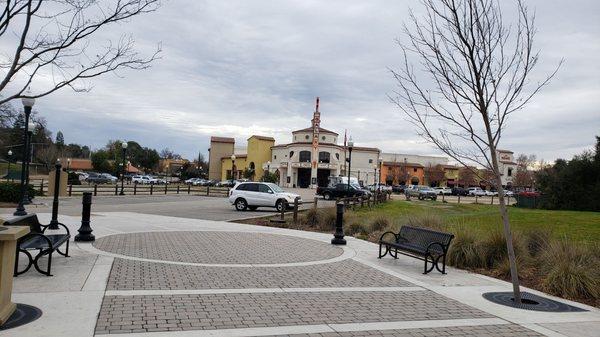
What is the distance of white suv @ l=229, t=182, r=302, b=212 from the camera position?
985 inches

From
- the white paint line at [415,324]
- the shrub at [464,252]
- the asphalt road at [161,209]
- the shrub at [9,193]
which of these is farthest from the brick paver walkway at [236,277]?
the shrub at [9,193]

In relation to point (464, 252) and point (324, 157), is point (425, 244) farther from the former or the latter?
point (324, 157)

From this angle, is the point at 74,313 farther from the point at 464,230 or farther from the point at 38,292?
the point at 464,230

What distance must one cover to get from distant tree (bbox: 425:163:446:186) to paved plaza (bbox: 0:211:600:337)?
104 m

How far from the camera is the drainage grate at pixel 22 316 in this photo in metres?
5.12

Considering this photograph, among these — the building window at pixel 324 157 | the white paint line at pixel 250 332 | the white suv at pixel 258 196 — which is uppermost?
the building window at pixel 324 157

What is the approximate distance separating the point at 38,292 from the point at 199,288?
7.08 feet

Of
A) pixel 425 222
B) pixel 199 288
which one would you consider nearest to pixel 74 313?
pixel 199 288

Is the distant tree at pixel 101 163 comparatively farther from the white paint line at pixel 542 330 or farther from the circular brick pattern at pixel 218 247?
the white paint line at pixel 542 330

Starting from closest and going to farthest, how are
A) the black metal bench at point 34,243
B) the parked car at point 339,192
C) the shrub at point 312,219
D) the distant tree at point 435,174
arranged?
the black metal bench at point 34,243, the shrub at point 312,219, the parked car at point 339,192, the distant tree at point 435,174

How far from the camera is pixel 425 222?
A: 1346 centimetres

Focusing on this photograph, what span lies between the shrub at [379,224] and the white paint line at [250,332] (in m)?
10.2

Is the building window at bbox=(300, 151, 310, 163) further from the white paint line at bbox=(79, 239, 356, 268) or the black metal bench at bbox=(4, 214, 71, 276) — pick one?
the black metal bench at bbox=(4, 214, 71, 276)

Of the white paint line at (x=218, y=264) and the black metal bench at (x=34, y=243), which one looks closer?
the black metal bench at (x=34, y=243)
